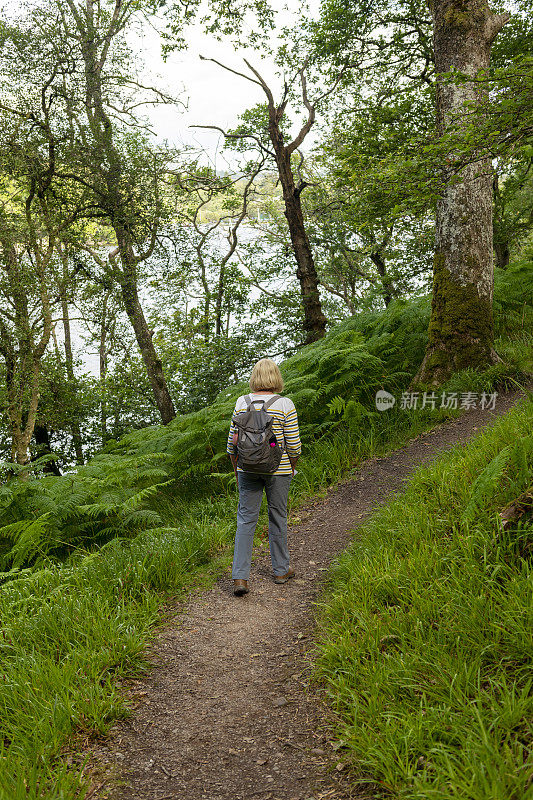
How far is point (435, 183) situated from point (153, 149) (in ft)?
40.5

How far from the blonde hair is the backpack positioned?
0.21 meters

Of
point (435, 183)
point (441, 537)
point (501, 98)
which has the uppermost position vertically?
point (501, 98)

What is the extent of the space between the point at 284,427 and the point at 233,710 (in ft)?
7.08

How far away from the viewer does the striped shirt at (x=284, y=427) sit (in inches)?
178

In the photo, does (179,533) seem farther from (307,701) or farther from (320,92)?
(320,92)

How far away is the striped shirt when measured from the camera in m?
4.53

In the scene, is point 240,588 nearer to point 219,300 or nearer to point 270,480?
point 270,480

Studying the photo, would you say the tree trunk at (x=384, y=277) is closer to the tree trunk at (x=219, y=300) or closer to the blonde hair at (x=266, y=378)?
the tree trunk at (x=219, y=300)

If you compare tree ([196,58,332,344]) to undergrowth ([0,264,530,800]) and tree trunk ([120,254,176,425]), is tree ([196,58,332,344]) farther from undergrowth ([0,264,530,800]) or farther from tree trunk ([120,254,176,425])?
tree trunk ([120,254,176,425])

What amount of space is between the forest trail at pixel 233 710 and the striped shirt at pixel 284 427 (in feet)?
3.59

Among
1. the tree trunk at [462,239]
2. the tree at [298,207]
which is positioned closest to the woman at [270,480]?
the tree trunk at [462,239]

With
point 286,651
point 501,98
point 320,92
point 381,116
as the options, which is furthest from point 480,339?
point 320,92

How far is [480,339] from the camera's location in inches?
298

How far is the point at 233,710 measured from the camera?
318 cm
